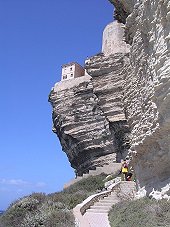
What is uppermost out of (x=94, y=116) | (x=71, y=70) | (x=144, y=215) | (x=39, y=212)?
(x=71, y=70)

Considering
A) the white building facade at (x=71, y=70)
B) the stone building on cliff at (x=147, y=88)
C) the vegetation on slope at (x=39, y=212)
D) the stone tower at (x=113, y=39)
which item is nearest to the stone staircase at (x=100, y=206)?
the vegetation on slope at (x=39, y=212)

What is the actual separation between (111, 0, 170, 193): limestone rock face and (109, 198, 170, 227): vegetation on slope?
0.66m

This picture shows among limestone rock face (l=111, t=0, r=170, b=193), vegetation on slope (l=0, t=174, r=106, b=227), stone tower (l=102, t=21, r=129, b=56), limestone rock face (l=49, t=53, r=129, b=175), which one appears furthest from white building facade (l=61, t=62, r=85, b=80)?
limestone rock face (l=111, t=0, r=170, b=193)

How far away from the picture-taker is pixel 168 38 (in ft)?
26.4

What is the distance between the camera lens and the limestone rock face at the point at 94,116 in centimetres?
3322

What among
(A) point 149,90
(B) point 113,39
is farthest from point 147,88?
(B) point 113,39

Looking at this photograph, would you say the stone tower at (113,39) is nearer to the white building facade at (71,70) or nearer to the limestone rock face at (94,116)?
the limestone rock face at (94,116)

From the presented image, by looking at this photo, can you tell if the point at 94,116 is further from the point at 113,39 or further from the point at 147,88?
the point at 147,88

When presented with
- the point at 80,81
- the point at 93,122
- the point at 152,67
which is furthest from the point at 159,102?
the point at 80,81

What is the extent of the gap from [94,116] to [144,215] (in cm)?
2787

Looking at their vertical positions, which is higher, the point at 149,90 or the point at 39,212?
the point at 149,90

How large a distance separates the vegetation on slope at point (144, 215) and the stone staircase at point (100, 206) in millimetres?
565

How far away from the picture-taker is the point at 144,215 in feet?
27.8

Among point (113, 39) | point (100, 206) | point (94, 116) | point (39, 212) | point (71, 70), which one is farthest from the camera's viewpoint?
point (71, 70)
